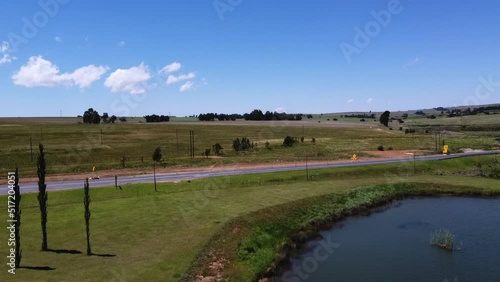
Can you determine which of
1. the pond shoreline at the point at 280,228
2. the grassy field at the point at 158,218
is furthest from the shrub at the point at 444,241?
the grassy field at the point at 158,218

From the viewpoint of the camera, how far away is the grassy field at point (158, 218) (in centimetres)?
2594

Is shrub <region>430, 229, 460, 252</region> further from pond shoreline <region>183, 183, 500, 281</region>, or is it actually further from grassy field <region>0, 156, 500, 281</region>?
grassy field <region>0, 156, 500, 281</region>

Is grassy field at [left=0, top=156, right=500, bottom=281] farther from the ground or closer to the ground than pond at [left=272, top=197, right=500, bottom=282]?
farther from the ground

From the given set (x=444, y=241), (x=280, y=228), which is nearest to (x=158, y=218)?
(x=280, y=228)

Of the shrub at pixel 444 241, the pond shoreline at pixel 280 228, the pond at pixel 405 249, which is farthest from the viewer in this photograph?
the shrub at pixel 444 241

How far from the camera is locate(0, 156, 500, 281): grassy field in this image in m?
25.9

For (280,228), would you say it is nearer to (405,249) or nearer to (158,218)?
(405,249)

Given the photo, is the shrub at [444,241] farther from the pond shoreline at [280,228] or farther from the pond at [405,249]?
the pond shoreline at [280,228]

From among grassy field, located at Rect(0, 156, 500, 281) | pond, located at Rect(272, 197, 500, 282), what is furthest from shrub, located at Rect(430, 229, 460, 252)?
grassy field, located at Rect(0, 156, 500, 281)

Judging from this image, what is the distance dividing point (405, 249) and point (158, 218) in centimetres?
2292

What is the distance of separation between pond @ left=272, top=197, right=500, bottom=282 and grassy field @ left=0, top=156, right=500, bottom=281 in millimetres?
5591

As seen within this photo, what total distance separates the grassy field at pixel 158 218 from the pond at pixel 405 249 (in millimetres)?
5591

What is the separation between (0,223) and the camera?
35281mm

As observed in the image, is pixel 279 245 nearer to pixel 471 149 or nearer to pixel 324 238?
pixel 324 238
